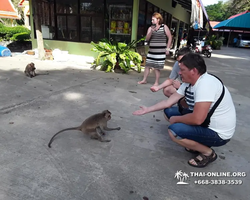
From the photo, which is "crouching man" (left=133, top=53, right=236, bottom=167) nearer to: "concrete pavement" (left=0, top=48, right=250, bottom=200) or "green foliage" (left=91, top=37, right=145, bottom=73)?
"concrete pavement" (left=0, top=48, right=250, bottom=200)

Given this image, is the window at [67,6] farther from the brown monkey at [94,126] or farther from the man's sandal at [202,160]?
the man's sandal at [202,160]

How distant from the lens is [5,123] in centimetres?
305

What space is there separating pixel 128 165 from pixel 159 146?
59 cm

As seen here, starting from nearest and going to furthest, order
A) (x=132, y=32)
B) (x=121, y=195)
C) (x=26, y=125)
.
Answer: (x=121, y=195) → (x=26, y=125) → (x=132, y=32)

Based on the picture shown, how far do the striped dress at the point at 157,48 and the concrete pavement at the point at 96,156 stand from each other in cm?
128

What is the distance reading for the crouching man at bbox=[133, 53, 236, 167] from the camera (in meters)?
1.93

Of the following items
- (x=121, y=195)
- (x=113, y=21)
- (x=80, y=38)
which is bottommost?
(x=121, y=195)

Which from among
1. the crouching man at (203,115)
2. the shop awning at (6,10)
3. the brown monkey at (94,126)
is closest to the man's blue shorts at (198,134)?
the crouching man at (203,115)

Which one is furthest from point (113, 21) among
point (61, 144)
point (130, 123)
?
point (61, 144)

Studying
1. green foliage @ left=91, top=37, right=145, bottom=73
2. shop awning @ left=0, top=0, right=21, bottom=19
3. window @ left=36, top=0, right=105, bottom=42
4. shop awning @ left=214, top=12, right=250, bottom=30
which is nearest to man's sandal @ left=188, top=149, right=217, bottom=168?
green foliage @ left=91, top=37, right=145, bottom=73

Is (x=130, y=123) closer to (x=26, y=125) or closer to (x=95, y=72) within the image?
(x=26, y=125)

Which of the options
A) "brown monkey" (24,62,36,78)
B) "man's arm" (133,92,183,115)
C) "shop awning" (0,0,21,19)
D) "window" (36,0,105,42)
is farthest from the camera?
"shop awning" (0,0,21,19)

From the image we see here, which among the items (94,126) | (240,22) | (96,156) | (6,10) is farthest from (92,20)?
(240,22)

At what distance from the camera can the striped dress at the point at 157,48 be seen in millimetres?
5008
